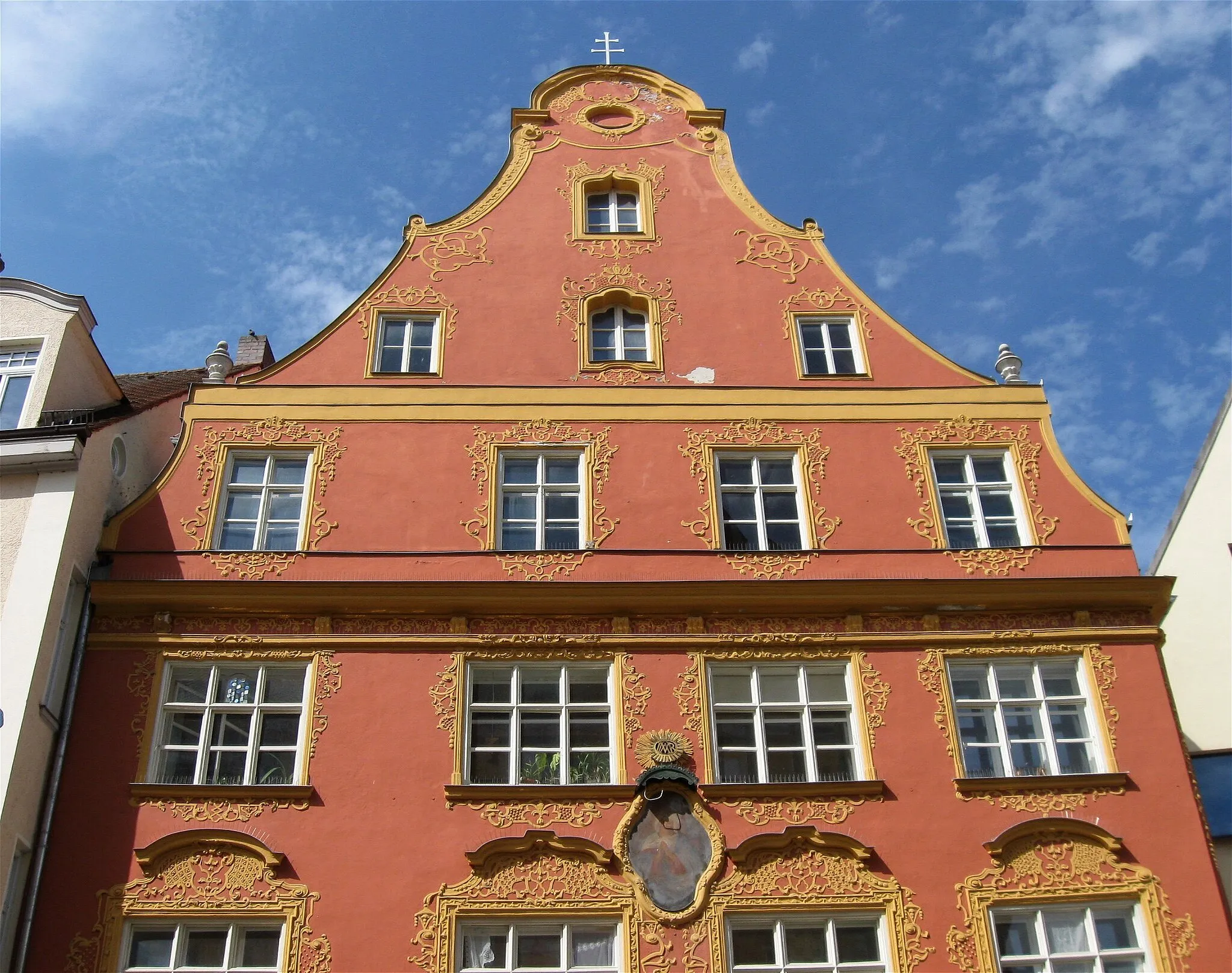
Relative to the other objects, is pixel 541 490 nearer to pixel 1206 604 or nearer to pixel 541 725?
pixel 541 725

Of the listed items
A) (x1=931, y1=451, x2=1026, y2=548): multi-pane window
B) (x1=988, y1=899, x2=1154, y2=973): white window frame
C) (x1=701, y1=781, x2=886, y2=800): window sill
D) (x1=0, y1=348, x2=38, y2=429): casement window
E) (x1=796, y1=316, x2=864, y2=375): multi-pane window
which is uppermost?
(x1=796, y1=316, x2=864, y2=375): multi-pane window

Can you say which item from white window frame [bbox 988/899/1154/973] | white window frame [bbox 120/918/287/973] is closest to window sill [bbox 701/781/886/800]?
white window frame [bbox 988/899/1154/973]

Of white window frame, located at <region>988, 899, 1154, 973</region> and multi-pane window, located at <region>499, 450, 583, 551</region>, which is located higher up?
multi-pane window, located at <region>499, 450, 583, 551</region>

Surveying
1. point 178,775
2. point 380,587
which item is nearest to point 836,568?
point 380,587

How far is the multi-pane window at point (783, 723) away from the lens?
15.6 meters

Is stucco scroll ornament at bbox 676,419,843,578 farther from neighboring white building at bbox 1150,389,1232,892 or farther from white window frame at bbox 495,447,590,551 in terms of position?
neighboring white building at bbox 1150,389,1232,892

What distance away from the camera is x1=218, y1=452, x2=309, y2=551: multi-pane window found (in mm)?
17531

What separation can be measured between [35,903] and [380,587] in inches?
202

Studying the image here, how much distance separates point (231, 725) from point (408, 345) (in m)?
6.31

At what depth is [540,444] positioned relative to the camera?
1819 centimetres

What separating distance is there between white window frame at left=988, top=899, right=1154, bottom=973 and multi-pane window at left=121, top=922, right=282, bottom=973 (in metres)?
7.77

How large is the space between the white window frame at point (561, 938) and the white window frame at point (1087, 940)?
4.03 meters

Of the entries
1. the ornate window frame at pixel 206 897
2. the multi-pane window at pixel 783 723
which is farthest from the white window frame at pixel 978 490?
the ornate window frame at pixel 206 897

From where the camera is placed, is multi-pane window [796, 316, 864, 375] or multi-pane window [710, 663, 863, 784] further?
multi-pane window [796, 316, 864, 375]
